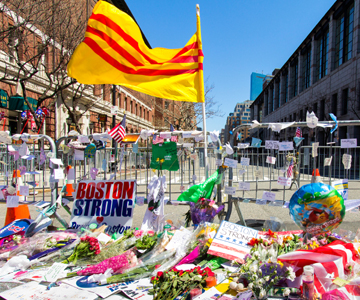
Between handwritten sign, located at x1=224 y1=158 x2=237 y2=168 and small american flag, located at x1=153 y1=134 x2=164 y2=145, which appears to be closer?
handwritten sign, located at x1=224 y1=158 x2=237 y2=168

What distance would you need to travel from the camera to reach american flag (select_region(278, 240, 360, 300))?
7.04 feet

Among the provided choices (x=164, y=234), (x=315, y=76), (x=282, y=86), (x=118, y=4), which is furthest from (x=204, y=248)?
(x=282, y=86)

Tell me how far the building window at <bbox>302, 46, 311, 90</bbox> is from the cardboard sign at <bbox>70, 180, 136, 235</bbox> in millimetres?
39875

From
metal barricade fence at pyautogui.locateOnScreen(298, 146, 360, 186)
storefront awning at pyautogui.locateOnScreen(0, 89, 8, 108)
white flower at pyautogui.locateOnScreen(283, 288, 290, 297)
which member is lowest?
white flower at pyautogui.locateOnScreen(283, 288, 290, 297)

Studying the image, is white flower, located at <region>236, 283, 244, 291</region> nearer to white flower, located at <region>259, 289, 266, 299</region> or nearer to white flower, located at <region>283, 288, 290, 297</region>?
white flower, located at <region>259, 289, 266, 299</region>

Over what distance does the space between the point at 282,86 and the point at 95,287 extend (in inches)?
2231

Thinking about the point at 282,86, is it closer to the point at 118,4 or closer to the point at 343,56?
the point at 343,56

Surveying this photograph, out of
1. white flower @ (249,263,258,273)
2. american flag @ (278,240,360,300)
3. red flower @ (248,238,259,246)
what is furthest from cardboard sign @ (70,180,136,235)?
american flag @ (278,240,360,300)

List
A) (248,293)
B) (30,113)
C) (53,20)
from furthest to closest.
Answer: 1. (30,113)
2. (53,20)
3. (248,293)

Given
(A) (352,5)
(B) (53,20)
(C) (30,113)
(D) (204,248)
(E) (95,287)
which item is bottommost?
(E) (95,287)

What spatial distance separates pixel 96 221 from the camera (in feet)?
13.4

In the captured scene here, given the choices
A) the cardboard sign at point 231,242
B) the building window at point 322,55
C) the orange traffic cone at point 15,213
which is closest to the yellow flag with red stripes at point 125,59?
the cardboard sign at point 231,242

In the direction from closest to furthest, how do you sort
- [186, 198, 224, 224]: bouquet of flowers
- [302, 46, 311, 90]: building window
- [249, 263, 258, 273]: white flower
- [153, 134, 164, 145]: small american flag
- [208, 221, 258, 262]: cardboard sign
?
[249, 263, 258, 273]: white flower
[208, 221, 258, 262]: cardboard sign
[186, 198, 224, 224]: bouquet of flowers
[153, 134, 164, 145]: small american flag
[302, 46, 311, 90]: building window

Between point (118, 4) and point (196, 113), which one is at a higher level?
point (118, 4)
